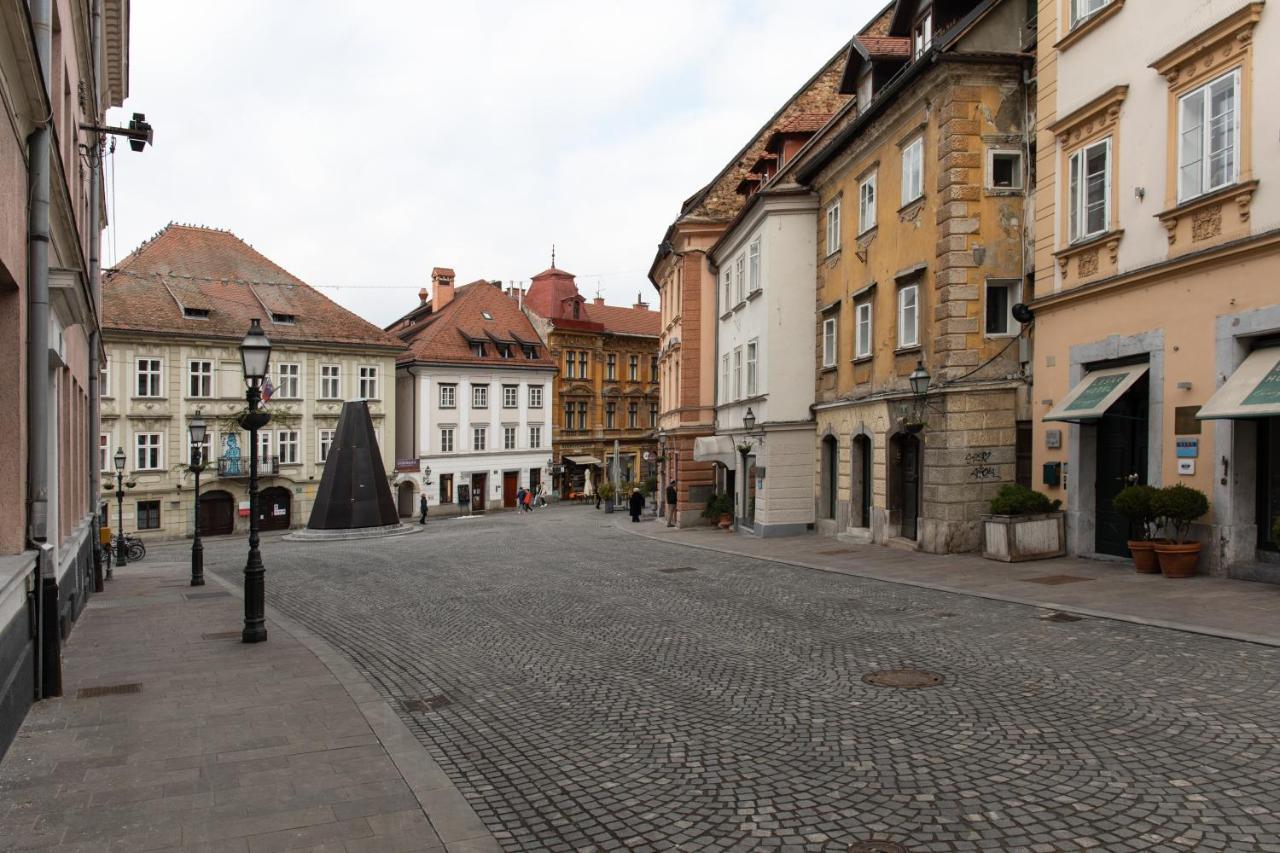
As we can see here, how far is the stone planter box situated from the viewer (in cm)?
1625

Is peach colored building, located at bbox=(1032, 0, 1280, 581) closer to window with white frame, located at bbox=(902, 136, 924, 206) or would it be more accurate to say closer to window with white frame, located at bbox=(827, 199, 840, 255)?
window with white frame, located at bbox=(902, 136, 924, 206)

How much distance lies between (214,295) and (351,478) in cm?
1898

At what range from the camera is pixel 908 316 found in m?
20.4

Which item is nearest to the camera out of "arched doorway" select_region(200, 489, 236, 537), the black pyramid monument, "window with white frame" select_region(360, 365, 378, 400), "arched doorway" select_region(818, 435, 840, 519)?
"arched doorway" select_region(818, 435, 840, 519)

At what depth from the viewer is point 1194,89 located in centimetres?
1318

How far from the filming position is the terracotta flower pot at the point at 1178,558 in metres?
12.9

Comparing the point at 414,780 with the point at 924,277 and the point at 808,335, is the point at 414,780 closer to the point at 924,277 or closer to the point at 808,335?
the point at 924,277

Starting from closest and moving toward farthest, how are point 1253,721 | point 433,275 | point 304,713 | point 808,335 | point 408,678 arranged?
point 1253,721 → point 304,713 → point 408,678 → point 808,335 → point 433,275

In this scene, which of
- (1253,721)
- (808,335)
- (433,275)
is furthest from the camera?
(433,275)

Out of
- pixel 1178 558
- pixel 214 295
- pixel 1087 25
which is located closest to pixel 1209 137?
pixel 1087 25

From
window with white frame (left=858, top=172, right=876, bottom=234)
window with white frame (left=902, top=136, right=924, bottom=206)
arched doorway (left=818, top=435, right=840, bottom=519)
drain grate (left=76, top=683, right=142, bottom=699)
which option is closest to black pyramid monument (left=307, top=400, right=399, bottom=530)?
arched doorway (left=818, top=435, right=840, bottom=519)

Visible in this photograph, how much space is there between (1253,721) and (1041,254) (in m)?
12.2

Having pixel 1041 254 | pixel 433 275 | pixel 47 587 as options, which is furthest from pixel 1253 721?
Result: pixel 433 275

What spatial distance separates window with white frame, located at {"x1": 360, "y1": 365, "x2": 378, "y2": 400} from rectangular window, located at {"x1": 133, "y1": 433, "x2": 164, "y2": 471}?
10.8 metres
